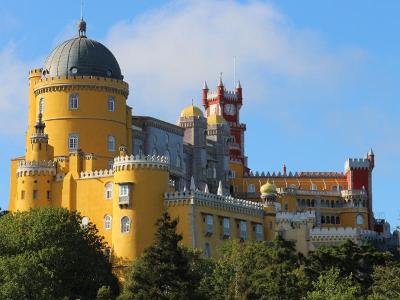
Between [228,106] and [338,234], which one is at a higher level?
[228,106]

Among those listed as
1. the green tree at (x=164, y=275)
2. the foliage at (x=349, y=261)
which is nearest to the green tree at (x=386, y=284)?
the foliage at (x=349, y=261)

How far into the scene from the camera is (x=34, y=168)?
374 feet

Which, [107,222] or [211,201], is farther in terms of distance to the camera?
[211,201]

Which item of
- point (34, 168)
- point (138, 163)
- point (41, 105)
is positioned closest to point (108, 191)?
point (138, 163)

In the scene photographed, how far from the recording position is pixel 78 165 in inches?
4520

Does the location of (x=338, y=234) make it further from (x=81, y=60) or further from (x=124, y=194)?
(x=124, y=194)

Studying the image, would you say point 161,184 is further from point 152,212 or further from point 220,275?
point 220,275

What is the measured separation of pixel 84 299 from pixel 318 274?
1923 cm

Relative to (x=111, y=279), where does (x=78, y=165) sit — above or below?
above

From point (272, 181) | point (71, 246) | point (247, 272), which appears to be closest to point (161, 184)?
point (71, 246)

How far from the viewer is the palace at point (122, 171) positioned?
108 m

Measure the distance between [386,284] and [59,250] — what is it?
25462 millimetres

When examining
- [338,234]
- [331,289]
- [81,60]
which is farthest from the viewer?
[338,234]

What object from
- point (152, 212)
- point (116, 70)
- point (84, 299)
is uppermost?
point (116, 70)
